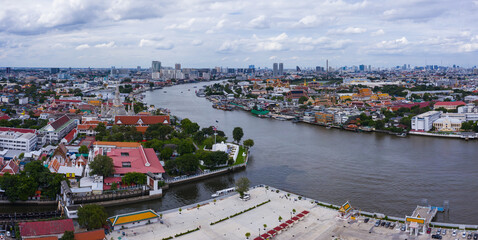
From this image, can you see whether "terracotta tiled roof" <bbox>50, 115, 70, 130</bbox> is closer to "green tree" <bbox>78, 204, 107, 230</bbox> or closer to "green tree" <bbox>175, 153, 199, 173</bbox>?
"green tree" <bbox>175, 153, 199, 173</bbox>

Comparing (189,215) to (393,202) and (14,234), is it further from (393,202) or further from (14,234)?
(393,202)

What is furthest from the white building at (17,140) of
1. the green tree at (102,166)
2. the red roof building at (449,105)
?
the red roof building at (449,105)

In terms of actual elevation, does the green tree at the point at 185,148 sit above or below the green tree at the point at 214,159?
above

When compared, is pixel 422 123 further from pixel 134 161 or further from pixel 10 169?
pixel 10 169

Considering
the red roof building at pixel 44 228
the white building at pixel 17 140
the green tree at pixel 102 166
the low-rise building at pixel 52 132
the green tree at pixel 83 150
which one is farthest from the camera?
the low-rise building at pixel 52 132

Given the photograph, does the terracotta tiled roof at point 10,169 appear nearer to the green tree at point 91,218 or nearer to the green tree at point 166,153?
the green tree at point 91,218

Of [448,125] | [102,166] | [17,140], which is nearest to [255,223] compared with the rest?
[102,166]
